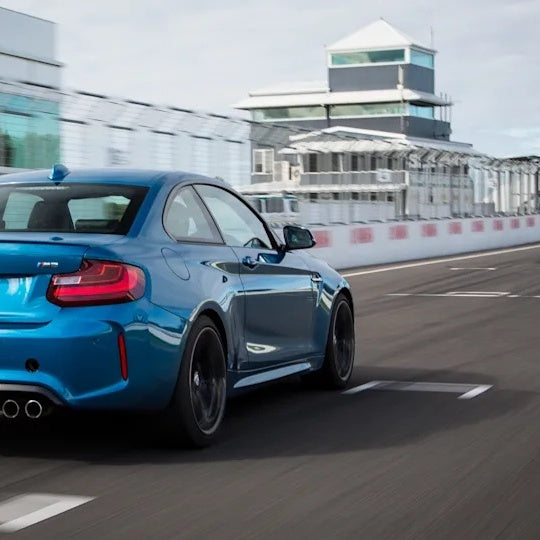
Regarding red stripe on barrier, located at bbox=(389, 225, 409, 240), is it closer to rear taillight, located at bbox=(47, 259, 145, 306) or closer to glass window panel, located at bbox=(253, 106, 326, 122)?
rear taillight, located at bbox=(47, 259, 145, 306)

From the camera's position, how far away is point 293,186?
3020 cm

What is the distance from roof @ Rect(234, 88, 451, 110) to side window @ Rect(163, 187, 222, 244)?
103m

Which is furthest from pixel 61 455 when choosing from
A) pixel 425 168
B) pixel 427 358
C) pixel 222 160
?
pixel 425 168

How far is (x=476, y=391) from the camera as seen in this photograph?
372 inches

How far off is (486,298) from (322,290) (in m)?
10.2

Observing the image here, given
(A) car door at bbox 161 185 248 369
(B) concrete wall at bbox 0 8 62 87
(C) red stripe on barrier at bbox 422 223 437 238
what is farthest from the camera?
(B) concrete wall at bbox 0 8 62 87

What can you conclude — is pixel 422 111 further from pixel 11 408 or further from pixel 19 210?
pixel 11 408

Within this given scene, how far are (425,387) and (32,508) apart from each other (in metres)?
4.44

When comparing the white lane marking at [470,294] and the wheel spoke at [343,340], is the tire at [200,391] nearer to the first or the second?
the wheel spoke at [343,340]

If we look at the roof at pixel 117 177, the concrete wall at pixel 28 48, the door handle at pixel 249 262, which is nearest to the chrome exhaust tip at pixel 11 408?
the roof at pixel 117 177

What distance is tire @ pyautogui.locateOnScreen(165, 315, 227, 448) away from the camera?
688 cm

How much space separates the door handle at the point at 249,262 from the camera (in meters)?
7.96

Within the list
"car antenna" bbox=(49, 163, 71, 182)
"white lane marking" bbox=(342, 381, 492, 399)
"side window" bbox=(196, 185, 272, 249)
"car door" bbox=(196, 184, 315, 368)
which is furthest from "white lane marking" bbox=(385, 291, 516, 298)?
"car antenna" bbox=(49, 163, 71, 182)

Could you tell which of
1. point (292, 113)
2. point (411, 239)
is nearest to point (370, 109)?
point (292, 113)
